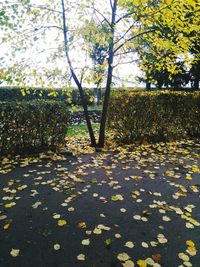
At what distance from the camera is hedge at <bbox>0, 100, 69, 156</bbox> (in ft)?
22.7

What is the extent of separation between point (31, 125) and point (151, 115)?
3906 mm

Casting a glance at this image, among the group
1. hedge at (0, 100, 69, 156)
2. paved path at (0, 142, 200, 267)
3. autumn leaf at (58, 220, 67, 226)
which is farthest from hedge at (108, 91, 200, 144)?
autumn leaf at (58, 220, 67, 226)

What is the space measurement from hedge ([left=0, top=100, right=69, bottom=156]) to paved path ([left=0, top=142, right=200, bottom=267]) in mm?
557

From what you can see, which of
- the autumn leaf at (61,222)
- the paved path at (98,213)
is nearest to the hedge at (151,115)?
the paved path at (98,213)

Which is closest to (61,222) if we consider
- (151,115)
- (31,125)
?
(31,125)

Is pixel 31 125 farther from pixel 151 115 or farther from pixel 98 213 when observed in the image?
pixel 151 115

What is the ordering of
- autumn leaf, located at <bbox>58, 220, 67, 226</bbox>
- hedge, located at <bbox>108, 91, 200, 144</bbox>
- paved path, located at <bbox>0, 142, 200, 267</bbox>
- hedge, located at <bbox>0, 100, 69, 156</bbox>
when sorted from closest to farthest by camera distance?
paved path, located at <bbox>0, 142, 200, 267</bbox> → autumn leaf, located at <bbox>58, 220, 67, 226</bbox> → hedge, located at <bbox>0, 100, 69, 156</bbox> → hedge, located at <bbox>108, 91, 200, 144</bbox>

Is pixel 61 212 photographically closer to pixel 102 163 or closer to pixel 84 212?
pixel 84 212

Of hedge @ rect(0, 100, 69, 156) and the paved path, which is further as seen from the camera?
hedge @ rect(0, 100, 69, 156)

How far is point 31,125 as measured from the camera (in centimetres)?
714

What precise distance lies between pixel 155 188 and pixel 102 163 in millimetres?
1804

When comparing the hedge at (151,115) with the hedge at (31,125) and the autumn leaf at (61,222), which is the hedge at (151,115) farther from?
the autumn leaf at (61,222)

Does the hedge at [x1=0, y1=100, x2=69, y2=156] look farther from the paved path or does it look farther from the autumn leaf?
the autumn leaf

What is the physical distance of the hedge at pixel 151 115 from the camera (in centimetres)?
876
